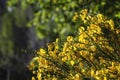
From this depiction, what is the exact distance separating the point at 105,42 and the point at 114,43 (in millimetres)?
153

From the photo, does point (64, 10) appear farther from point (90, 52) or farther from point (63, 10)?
point (90, 52)

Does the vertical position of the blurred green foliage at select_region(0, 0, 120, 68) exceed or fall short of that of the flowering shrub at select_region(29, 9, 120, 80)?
it exceeds it

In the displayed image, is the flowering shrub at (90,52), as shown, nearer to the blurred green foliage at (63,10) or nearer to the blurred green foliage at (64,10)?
the blurred green foliage at (63,10)

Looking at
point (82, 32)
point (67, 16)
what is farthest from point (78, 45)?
point (67, 16)

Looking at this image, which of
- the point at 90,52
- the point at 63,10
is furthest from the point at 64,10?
the point at 90,52

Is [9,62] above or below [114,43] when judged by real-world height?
above

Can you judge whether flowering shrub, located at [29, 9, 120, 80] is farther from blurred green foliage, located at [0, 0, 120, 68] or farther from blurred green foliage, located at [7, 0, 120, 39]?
blurred green foliage, located at [7, 0, 120, 39]

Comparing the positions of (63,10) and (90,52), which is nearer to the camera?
(90,52)

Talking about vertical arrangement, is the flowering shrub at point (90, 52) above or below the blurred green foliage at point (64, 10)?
below

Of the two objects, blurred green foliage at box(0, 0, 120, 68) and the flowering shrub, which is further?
blurred green foliage at box(0, 0, 120, 68)

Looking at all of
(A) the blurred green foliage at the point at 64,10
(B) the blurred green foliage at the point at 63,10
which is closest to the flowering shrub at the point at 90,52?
(B) the blurred green foliage at the point at 63,10

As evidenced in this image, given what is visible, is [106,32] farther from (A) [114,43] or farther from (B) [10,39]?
(B) [10,39]

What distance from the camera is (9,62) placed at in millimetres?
48625

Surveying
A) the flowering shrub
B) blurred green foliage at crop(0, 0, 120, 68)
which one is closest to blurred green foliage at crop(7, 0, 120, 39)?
blurred green foliage at crop(0, 0, 120, 68)
